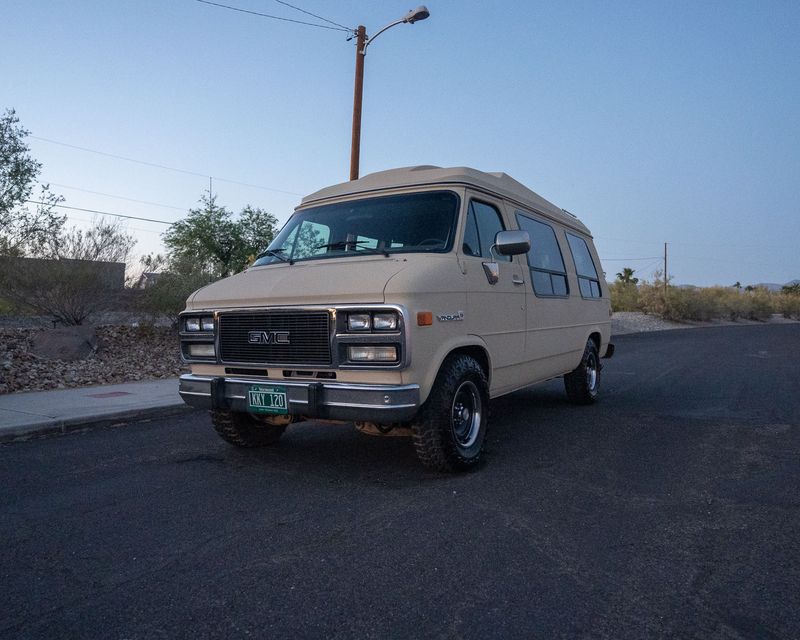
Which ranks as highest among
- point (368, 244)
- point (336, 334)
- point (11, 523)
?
point (368, 244)

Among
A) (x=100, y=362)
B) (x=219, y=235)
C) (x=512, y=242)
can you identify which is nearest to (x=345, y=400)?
(x=512, y=242)

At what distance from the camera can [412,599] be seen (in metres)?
2.79

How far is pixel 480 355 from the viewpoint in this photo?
5.12 meters

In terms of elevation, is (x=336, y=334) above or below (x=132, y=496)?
above

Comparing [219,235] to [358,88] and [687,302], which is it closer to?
[358,88]

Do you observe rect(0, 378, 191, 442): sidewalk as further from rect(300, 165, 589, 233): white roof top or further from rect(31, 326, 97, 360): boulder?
rect(300, 165, 589, 233): white roof top

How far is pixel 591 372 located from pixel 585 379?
0.33 metres

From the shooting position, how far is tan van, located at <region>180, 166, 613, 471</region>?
4191mm

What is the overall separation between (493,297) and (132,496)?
307 centimetres

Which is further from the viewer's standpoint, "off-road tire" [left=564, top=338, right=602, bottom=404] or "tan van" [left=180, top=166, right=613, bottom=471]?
"off-road tire" [left=564, top=338, right=602, bottom=404]

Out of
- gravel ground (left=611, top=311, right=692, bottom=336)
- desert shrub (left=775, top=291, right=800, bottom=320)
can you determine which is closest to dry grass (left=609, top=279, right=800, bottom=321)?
gravel ground (left=611, top=311, right=692, bottom=336)

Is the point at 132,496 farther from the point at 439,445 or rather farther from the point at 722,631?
the point at 722,631

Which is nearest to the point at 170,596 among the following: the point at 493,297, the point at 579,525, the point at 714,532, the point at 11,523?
the point at 11,523

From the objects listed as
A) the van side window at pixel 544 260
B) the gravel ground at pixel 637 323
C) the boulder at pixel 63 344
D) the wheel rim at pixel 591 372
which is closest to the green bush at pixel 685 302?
the gravel ground at pixel 637 323
